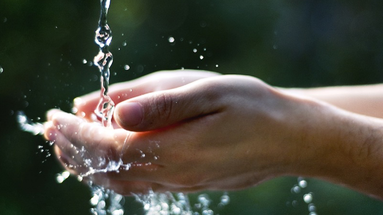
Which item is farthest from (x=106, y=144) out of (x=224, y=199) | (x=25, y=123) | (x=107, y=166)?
(x=224, y=199)

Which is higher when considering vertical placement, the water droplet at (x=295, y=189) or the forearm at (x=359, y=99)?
the forearm at (x=359, y=99)

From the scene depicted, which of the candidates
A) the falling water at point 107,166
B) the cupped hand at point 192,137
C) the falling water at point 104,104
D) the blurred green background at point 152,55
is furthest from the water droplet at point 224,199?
the cupped hand at point 192,137

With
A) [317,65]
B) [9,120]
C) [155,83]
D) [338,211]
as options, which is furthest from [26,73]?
[338,211]

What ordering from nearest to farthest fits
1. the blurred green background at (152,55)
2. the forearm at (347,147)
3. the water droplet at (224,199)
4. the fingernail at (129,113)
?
1. the fingernail at (129,113)
2. the forearm at (347,147)
3. the blurred green background at (152,55)
4. the water droplet at (224,199)

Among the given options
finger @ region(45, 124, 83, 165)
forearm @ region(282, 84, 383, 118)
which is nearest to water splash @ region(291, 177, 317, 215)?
forearm @ region(282, 84, 383, 118)

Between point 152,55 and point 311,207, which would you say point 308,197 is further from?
point 152,55

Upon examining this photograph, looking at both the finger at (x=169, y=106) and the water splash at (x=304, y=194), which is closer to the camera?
the finger at (x=169, y=106)

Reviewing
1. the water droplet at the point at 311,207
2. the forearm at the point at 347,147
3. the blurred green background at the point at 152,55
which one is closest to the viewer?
the forearm at the point at 347,147

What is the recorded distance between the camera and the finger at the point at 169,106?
52 centimetres

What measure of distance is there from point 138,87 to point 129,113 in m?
0.19

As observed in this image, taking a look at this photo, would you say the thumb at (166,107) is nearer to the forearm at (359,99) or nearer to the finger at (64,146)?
the finger at (64,146)

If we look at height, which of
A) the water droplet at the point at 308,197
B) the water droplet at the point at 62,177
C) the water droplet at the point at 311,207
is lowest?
the water droplet at the point at 311,207

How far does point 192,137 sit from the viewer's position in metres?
0.55

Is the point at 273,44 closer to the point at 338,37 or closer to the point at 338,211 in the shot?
the point at 338,37
